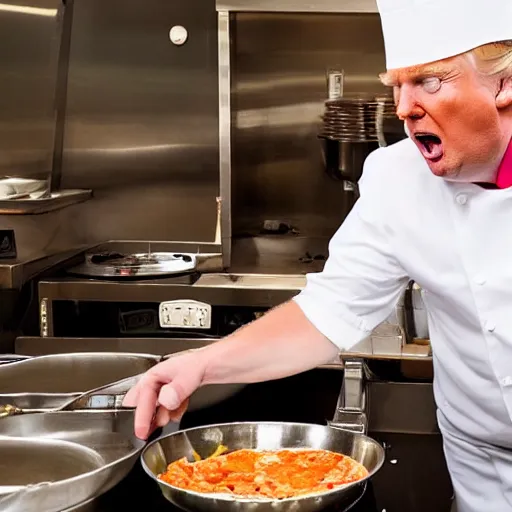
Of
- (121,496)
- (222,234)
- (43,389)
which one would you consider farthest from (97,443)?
(222,234)

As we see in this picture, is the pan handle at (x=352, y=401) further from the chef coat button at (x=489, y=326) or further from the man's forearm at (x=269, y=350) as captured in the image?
the chef coat button at (x=489, y=326)

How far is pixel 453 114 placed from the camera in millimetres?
1322

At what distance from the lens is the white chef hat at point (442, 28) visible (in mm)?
1310

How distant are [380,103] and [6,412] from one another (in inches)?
80.6

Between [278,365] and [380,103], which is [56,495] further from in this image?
[380,103]

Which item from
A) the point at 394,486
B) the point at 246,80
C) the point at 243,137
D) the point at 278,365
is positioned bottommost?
the point at 394,486

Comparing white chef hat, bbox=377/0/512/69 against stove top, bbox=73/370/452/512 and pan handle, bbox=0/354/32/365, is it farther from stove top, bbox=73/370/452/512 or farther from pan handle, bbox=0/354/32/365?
pan handle, bbox=0/354/32/365

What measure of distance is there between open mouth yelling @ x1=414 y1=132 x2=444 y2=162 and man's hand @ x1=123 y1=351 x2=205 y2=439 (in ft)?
1.82

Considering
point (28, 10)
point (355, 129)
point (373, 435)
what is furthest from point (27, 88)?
point (373, 435)

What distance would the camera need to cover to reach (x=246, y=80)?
362cm

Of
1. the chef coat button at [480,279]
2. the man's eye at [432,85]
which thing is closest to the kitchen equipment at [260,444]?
the chef coat button at [480,279]

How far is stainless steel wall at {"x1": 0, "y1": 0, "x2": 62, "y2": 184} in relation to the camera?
11.3ft

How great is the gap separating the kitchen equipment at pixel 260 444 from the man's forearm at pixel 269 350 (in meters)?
0.12

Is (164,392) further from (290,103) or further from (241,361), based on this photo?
(290,103)
